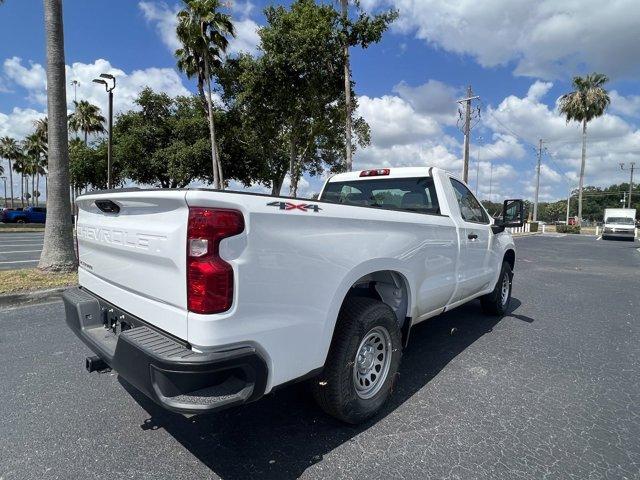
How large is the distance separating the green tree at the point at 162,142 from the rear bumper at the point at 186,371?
22368 millimetres

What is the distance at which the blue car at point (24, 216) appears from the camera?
31406 millimetres

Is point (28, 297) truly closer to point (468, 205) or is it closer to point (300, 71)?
point (468, 205)

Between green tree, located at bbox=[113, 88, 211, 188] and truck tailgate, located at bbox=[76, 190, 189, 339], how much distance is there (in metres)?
21.4

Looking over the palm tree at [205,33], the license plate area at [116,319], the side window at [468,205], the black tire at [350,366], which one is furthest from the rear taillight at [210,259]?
the palm tree at [205,33]

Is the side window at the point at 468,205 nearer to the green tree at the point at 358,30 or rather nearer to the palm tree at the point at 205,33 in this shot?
the green tree at the point at 358,30

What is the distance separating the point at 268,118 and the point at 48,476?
709 inches

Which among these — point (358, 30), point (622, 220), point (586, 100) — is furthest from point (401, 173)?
point (586, 100)

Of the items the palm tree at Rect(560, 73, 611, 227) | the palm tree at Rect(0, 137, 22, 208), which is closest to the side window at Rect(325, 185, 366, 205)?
the palm tree at Rect(560, 73, 611, 227)

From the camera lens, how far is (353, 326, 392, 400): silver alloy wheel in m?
2.77

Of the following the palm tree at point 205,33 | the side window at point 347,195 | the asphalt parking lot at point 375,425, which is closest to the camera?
the asphalt parking lot at point 375,425

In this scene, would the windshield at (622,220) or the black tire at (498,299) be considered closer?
the black tire at (498,299)

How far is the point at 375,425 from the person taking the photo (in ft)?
9.08

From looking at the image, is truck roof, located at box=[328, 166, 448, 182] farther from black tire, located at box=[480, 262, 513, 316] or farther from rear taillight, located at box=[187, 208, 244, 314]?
rear taillight, located at box=[187, 208, 244, 314]

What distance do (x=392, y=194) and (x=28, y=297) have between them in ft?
18.0
